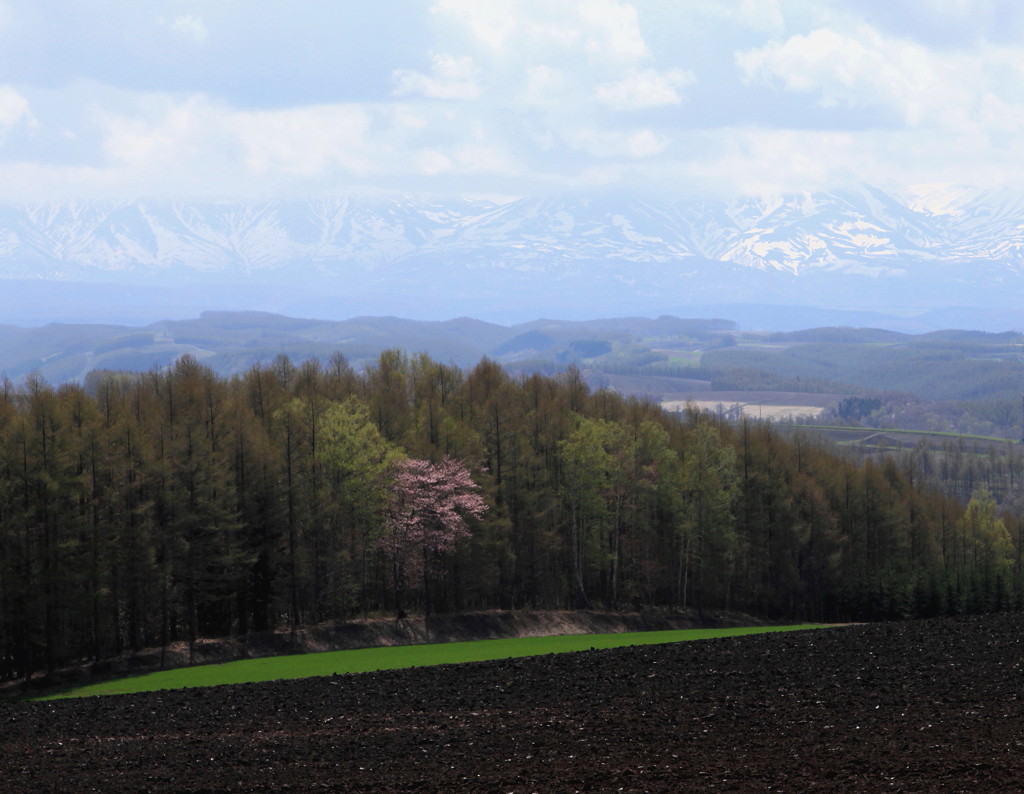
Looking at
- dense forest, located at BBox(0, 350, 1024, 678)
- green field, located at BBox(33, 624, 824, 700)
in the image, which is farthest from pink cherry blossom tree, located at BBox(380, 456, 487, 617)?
green field, located at BBox(33, 624, 824, 700)

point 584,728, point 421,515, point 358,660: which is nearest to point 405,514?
point 421,515

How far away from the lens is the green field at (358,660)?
4031cm

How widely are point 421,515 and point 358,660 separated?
16.0 m

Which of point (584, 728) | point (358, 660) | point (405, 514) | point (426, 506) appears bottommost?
point (358, 660)

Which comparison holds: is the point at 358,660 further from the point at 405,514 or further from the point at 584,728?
the point at 584,728

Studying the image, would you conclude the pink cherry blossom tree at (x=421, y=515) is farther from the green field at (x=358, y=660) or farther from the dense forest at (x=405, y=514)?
the green field at (x=358, y=660)

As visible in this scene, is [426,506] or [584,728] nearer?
[584,728]

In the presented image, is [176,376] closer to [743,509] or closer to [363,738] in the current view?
[743,509]

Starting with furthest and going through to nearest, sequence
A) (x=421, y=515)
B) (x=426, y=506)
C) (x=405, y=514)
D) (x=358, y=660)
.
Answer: (x=421, y=515), (x=426, y=506), (x=405, y=514), (x=358, y=660)

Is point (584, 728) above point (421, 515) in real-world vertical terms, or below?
below

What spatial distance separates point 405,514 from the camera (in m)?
60.2

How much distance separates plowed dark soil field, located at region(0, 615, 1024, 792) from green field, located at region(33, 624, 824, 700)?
249 inches

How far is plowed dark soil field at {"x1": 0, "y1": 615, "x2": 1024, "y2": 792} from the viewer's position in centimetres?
2069

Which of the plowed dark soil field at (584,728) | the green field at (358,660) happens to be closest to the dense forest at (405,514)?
the green field at (358,660)
